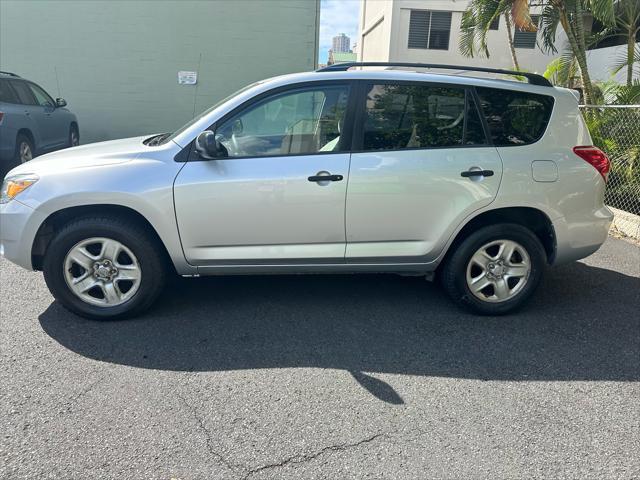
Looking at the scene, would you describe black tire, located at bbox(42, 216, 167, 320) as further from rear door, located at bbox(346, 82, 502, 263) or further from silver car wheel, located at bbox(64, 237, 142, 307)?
rear door, located at bbox(346, 82, 502, 263)

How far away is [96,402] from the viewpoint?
2799 millimetres

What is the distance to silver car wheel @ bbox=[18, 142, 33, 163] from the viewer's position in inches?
339

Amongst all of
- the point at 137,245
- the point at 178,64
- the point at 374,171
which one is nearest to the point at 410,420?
the point at 374,171

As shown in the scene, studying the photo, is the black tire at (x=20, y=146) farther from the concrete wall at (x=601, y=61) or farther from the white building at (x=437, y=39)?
the concrete wall at (x=601, y=61)

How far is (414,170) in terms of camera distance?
11.9ft

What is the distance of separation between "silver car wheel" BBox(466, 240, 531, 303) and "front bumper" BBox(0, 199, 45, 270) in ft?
10.5

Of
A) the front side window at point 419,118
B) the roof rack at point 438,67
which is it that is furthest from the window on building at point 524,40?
the front side window at point 419,118

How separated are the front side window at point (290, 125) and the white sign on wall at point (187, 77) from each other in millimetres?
10466

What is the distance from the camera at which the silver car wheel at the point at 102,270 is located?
3.63 metres

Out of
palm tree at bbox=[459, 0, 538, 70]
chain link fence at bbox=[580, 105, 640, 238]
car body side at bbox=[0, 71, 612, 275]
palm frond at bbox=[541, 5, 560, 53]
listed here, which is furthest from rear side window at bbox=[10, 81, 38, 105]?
chain link fence at bbox=[580, 105, 640, 238]

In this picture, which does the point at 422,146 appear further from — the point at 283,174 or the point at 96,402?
the point at 96,402

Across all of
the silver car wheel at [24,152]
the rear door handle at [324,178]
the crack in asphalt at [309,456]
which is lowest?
the crack in asphalt at [309,456]

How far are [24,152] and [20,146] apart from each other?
182 millimetres

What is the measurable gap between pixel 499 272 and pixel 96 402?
2.94m
